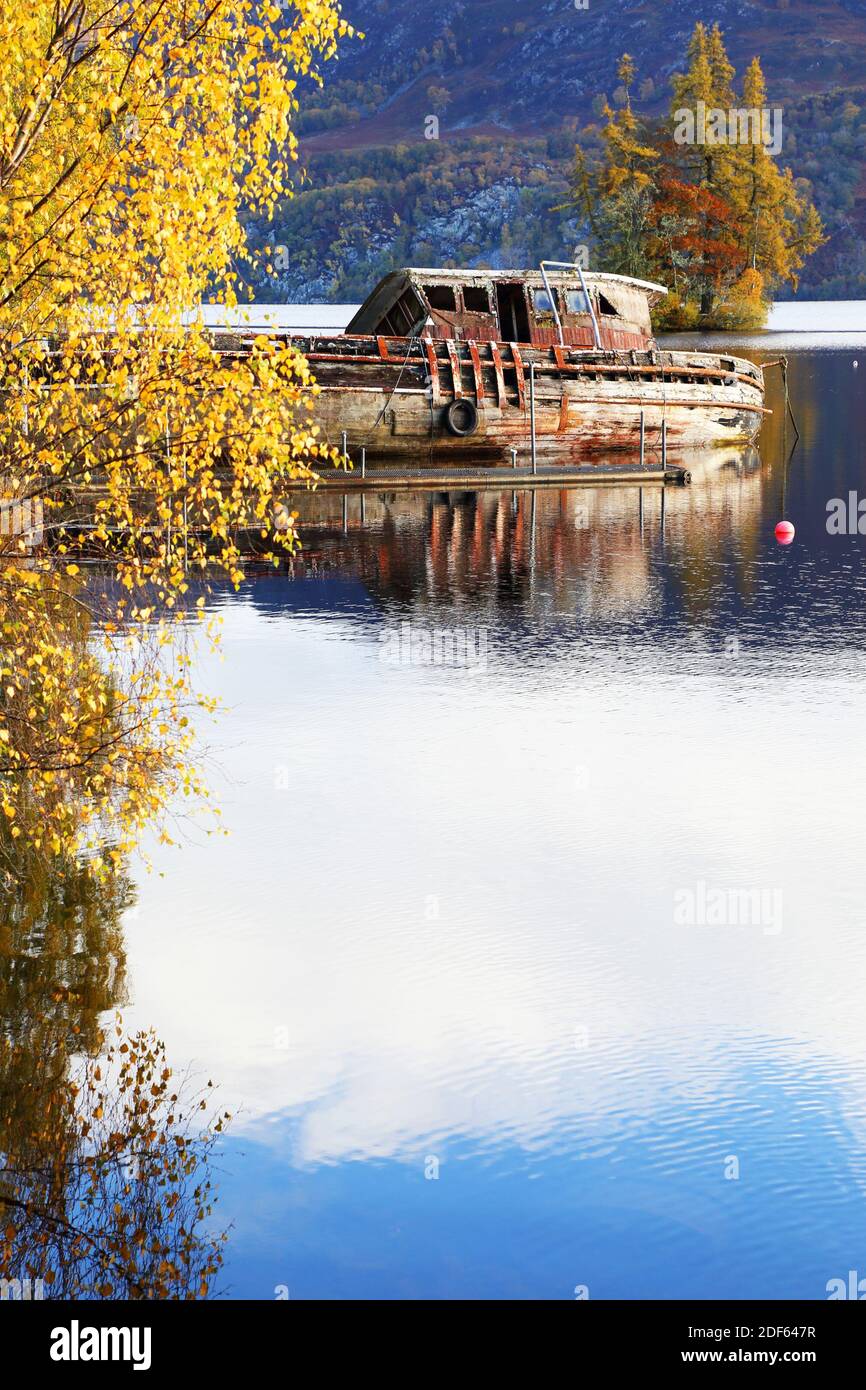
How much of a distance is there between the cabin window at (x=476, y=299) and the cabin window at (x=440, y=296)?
411 mm

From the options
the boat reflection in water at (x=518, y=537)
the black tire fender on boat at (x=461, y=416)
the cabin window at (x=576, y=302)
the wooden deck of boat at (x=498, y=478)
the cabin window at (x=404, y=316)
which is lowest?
the boat reflection in water at (x=518, y=537)

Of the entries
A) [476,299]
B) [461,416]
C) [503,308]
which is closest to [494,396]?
[461,416]

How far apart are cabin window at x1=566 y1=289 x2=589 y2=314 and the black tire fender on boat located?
5.09 meters

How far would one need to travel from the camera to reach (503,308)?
51344 mm

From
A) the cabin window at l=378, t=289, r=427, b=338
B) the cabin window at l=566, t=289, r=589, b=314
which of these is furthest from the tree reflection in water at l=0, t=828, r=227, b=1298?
the cabin window at l=566, t=289, r=589, b=314

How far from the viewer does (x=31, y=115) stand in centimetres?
1304

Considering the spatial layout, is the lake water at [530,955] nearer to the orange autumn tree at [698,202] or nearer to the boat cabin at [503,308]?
the boat cabin at [503,308]

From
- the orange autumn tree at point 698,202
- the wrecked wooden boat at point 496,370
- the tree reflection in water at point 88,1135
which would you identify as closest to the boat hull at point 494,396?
the wrecked wooden boat at point 496,370

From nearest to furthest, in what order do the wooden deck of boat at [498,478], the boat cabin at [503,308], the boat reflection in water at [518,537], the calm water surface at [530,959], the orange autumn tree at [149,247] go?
the calm water surface at [530,959] < the orange autumn tree at [149,247] < the boat reflection in water at [518,537] < the wooden deck of boat at [498,478] < the boat cabin at [503,308]

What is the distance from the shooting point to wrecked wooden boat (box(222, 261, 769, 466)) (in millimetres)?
47656

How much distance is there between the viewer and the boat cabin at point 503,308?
4941 cm

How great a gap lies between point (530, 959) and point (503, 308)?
38.3 meters

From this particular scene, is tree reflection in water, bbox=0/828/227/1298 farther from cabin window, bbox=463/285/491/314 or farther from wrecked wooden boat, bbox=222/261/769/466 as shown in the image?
cabin window, bbox=463/285/491/314
